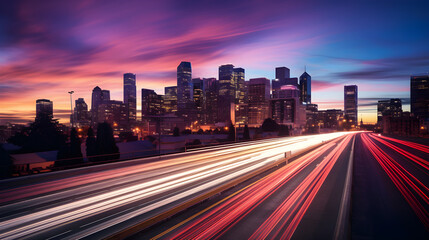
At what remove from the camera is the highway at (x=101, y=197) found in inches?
296

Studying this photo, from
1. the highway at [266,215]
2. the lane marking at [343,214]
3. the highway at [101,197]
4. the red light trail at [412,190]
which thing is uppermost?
the highway at [101,197]

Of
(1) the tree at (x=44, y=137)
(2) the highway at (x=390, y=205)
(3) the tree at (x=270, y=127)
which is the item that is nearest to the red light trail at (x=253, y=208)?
(2) the highway at (x=390, y=205)

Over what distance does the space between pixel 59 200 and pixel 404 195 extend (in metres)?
17.0

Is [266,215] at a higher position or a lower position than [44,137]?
lower

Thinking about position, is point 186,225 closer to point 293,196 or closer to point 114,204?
point 114,204

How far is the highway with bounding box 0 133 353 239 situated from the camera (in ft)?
24.7

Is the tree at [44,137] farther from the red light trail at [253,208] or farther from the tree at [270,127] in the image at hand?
the tree at [270,127]

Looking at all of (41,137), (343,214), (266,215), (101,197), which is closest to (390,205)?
(343,214)

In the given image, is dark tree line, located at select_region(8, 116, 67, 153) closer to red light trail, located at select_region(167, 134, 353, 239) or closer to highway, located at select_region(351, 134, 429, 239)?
red light trail, located at select_region(167, 134, 353, 239)

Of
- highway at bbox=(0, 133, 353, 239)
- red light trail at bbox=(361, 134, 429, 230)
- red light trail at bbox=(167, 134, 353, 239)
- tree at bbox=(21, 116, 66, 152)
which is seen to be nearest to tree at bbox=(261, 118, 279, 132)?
tree at bbox=(21, 116, 66, 152)

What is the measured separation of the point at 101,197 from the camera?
990 centimetres

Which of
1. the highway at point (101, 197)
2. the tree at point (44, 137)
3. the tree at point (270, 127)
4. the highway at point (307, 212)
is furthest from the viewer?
the tree at point (270, 127)

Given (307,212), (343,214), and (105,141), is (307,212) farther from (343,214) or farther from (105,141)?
(105,141)

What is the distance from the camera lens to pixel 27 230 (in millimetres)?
7199
